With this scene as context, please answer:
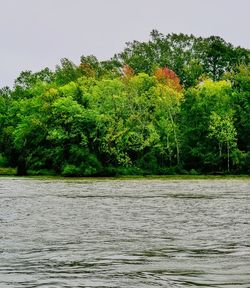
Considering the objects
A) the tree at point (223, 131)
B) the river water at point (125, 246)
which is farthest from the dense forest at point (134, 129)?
the river water at point (125, 246)

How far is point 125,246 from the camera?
14375 millimetres

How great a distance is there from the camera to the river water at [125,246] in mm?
10344

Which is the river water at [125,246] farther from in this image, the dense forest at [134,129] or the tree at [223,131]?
the tree at [223,131]

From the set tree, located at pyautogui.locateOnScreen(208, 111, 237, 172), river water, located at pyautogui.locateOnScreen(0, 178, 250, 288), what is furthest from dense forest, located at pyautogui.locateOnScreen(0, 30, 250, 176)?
river water, located at pyautogui.locateOnScreen(0, 178, 250, 288)

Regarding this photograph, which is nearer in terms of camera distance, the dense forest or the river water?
the river water

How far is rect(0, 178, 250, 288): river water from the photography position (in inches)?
407

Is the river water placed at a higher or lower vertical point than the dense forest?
lower

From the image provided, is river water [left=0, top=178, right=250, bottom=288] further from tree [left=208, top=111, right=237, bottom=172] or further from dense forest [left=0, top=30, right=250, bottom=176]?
tree [left=208, top=111, right=237, bottom=172]

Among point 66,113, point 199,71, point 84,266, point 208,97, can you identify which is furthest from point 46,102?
point 84,266

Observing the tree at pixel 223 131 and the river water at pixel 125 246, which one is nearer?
the river water at pixel 125 246

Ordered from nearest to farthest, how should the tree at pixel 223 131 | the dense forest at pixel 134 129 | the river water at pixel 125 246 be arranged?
the river water at pixel 125 246
the dense forest at pixel 134 129
the tree at pixel 223 131

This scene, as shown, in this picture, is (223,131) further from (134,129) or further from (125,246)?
(125,246)

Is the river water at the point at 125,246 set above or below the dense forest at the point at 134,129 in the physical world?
below

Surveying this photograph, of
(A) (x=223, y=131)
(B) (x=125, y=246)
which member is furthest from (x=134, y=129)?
(B) (x=125, y=246)
